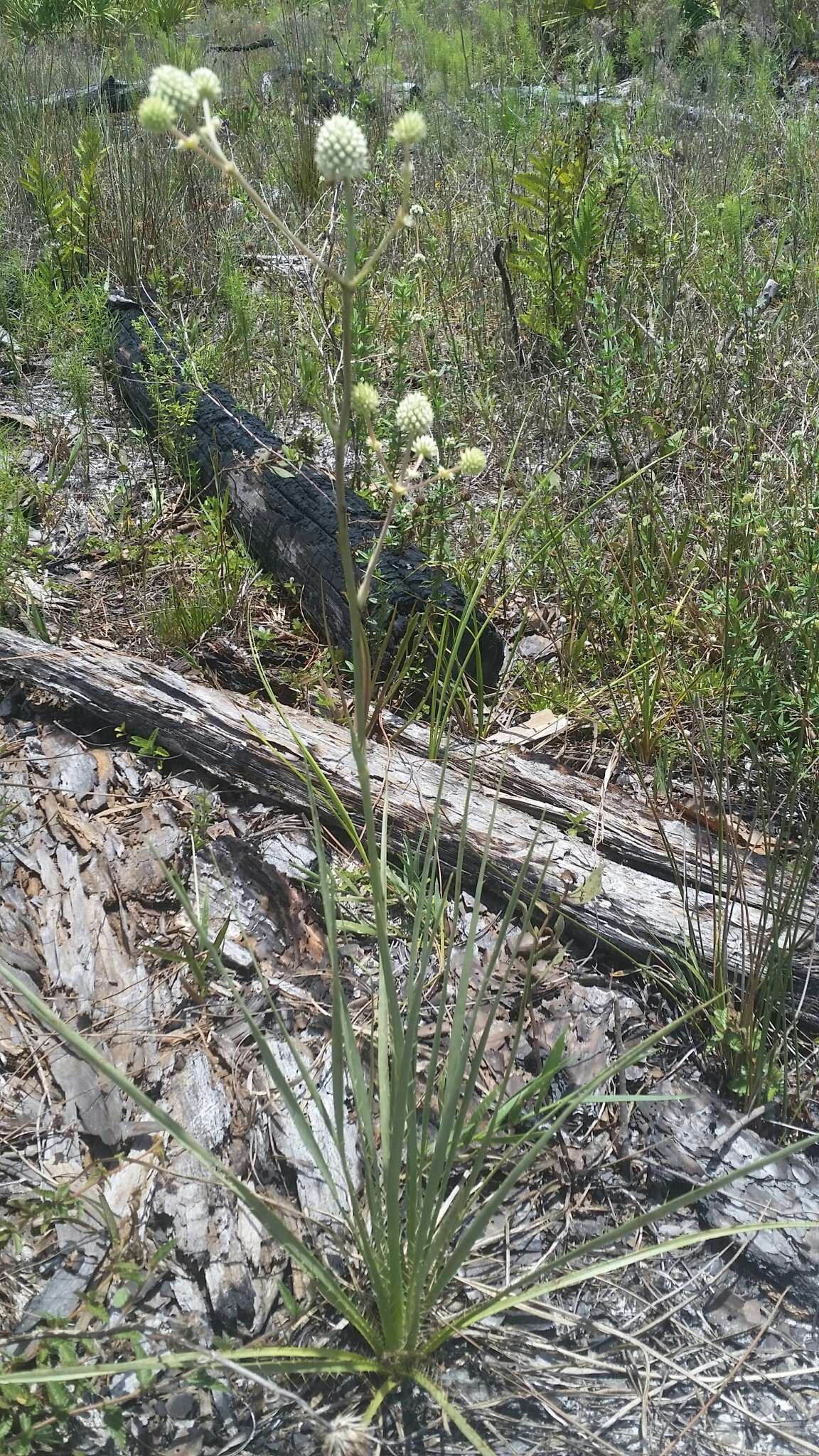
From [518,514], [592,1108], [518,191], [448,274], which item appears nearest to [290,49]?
[518,191]

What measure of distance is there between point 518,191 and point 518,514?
Result: 3118 mm

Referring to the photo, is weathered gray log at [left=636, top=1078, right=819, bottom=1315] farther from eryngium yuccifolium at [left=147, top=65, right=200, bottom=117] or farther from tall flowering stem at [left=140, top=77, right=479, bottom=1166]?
eryngium yuccifolium at [left=147, top=65, right=200, bottom=117]

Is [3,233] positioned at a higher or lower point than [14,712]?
higher

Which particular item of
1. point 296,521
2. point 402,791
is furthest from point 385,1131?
point 296,521

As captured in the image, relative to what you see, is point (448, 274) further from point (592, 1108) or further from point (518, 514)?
point (592, 1108)

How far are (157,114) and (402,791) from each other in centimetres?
142

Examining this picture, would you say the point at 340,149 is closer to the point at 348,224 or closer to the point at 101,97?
the point at 348,224

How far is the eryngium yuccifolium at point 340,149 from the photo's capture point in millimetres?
937

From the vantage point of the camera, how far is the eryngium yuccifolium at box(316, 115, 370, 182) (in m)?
0.94

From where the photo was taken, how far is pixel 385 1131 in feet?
4.47

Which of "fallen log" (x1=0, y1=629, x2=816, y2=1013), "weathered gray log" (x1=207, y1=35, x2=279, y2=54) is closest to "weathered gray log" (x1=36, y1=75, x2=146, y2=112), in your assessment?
"weathered gray log" (x1=207, y1=35, x2=279, y2=54)

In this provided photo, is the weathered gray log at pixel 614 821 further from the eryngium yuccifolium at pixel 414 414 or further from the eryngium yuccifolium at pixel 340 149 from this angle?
the eryngium yuccifolium at pixel 340 149

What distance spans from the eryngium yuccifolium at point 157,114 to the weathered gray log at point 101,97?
18.1ft

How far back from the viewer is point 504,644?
247 centimetres
